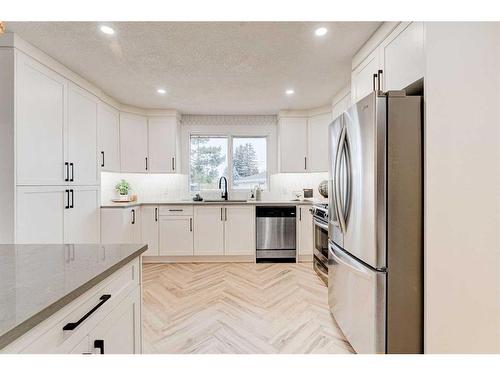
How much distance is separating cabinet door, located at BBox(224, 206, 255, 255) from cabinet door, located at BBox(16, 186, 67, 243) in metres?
2.08

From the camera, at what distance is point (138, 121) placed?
4312 mm

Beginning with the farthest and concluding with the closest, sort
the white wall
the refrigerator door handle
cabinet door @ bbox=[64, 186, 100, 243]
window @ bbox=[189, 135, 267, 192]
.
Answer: window @ bbox=[189, 135, 267, 192]
cabinet door @ bbox=[64, 186, 100, 243]
the refrigerator door handle
the white wall

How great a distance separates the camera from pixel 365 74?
238 centimetres

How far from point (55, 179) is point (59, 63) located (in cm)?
115

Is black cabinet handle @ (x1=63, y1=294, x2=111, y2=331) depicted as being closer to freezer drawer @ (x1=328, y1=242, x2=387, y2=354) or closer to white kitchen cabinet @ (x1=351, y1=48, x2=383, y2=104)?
freezer drawer @ (x1=328, y1=242, x2=387, y2=354)

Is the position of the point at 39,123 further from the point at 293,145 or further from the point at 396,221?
the point at 293,145

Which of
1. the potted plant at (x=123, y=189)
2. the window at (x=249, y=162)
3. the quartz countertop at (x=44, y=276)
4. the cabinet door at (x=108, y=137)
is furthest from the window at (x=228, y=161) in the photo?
the quartz countertop at (x=44, y=276)

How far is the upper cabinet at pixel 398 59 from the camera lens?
163 centimetres

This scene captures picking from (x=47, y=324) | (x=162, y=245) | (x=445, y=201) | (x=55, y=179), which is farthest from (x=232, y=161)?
(x=47, y=324)

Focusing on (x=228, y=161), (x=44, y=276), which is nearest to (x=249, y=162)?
(x=228, y=161)

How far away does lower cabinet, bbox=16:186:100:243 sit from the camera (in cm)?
229

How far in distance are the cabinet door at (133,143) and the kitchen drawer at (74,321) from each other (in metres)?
3.40

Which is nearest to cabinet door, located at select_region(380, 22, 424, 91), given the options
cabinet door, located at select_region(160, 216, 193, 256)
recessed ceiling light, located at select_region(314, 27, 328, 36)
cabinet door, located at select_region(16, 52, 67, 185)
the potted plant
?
recessed ceiling light, located at select_region(314, 27, 328, 36)

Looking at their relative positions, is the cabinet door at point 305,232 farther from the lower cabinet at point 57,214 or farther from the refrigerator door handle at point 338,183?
the lower cabinet at point 57,214
